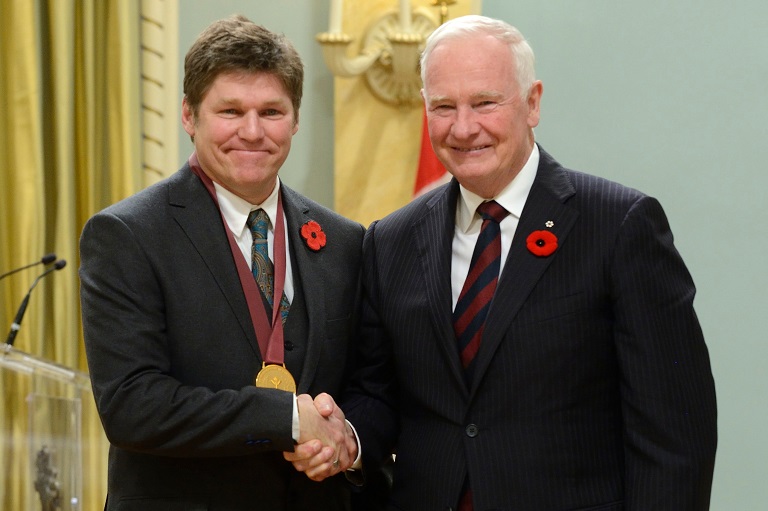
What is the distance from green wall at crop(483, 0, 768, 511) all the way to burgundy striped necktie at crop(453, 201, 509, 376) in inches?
104

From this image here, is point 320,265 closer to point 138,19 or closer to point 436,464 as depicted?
point 436,464

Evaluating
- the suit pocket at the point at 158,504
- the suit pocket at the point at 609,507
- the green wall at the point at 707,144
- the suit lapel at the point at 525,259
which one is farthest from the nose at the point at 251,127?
the green wall at the point at 707,144

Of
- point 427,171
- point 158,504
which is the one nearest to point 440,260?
point 158,504

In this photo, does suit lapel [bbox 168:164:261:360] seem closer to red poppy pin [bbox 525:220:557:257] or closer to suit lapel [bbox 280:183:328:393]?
suit lapel [bbox 280:183:328:393]

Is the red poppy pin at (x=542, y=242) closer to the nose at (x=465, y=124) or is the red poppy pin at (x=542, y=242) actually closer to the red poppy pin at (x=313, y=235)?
the nose at (x=465, y=124)

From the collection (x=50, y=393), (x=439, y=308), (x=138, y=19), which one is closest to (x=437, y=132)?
(x=439, y=308)

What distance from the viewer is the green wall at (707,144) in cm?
498

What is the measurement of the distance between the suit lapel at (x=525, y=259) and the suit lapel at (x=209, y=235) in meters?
0.56

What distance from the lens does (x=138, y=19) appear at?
16.1ft

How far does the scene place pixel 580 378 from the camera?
2537 millimetres

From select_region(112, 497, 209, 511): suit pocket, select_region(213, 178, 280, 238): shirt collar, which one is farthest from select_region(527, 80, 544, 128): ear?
select_region(112, 497, 209, 511): suit pocket

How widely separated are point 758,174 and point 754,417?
1068mm

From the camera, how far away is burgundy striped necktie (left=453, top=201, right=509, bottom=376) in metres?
2.61

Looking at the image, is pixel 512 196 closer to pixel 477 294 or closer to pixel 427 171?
pixel 477 294
